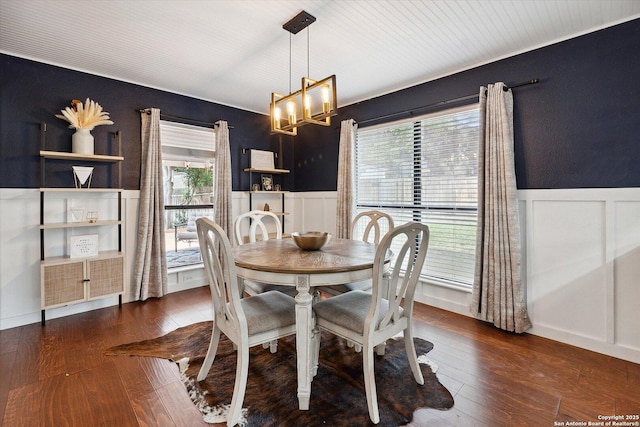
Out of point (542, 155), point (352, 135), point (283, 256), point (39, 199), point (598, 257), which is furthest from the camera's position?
point (352, 135)

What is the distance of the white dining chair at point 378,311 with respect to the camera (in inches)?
65.0

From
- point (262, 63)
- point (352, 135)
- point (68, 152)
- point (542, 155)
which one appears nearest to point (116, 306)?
point (68, 152)

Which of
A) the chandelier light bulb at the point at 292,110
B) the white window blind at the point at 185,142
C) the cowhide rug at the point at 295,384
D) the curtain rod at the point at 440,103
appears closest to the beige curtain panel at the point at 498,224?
the curtain rod at the point at 440,103

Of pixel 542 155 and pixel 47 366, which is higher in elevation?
pixel 542 155

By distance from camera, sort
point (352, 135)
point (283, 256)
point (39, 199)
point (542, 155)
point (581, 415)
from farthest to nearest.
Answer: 1. point (352, 135)
2. point (39, 199)
3. point (542, 155)
4. point (283, 256)
5. point (581, 415)

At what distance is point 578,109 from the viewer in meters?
2.50

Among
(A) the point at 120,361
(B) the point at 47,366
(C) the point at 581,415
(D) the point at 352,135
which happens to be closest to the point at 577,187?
(C) the point at 581,415

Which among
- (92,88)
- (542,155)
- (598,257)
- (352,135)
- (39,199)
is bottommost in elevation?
(598,257)

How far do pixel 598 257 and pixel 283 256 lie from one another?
8.10 feet

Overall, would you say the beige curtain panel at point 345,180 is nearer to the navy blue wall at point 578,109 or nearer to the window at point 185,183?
the navy blue wall at point 578,109

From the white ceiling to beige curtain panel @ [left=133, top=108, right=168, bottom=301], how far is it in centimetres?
61

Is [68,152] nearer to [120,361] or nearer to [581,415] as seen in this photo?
[120,361]

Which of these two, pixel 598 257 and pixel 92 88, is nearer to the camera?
pixel 598 257

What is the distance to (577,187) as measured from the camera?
8.23ft
